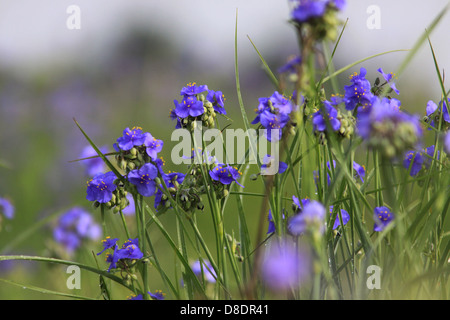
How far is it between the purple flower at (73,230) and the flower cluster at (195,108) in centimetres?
128

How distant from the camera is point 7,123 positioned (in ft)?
21.8

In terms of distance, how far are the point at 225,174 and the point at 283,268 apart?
1.17 feet

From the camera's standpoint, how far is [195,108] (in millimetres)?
1719

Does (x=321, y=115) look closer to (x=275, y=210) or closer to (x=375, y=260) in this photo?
(x=275, y=210)

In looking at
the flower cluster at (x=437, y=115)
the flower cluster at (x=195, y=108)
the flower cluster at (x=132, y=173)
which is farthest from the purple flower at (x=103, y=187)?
the flower cluster at (x=437, y=115)

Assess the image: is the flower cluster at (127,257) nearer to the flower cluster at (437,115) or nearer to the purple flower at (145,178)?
the purple flower at (145,178)

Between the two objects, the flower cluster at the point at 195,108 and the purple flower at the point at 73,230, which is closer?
the flower cluster at the point at 195,108

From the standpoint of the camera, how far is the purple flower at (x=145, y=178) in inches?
63.2

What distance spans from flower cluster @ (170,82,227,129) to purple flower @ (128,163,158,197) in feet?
0.69

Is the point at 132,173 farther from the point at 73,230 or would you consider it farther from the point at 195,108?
the point at 73,230

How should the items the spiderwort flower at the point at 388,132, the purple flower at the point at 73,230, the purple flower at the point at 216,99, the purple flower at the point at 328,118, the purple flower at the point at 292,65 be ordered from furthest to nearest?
the purple flower at the point at 73,230 → the purple flower at the point at 216,99 → the purple flower at the point at 328,118 → the purple flower at the point at 292,65 → the spiderwort flower at the point at 388,132

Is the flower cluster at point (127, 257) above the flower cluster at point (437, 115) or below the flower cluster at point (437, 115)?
below

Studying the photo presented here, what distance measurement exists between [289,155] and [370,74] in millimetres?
8222

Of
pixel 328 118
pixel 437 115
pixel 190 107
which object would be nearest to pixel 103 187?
pixel 190 107
